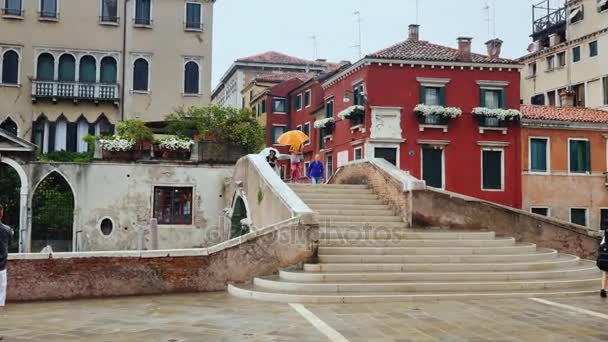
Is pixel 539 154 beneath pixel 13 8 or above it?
beneath

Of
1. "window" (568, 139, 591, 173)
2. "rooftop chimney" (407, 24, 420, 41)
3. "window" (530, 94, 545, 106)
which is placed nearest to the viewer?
"window" (568, 139, 591, 173)

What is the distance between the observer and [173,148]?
2061cm

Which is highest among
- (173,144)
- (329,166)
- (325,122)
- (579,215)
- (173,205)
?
(325,122)

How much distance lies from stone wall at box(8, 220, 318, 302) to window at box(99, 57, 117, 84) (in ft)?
57.0

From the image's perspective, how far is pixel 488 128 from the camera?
24.1m

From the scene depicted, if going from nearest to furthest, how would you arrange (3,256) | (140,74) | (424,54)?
1. (3,256)
2. (424,54)
3. (140,74)

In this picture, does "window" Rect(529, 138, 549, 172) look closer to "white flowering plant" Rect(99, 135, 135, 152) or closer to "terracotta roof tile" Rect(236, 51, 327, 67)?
"white flowering plant" Rect(99, 135, 135, 152)

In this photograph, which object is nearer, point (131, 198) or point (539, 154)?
point (131, 198)

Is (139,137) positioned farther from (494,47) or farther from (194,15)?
(494,47)

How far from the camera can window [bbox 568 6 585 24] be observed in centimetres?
3312

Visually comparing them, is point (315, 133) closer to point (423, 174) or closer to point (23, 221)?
point (423, 174)

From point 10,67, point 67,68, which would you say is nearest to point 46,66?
point 67,68

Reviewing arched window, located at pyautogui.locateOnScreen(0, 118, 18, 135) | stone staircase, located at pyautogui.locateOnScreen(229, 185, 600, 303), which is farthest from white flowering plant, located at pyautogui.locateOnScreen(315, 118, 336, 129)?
stone staircase, located at pyautogui.locateOnScreen(229, 185, 600, 303)

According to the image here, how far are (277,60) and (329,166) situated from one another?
73.7 feet
